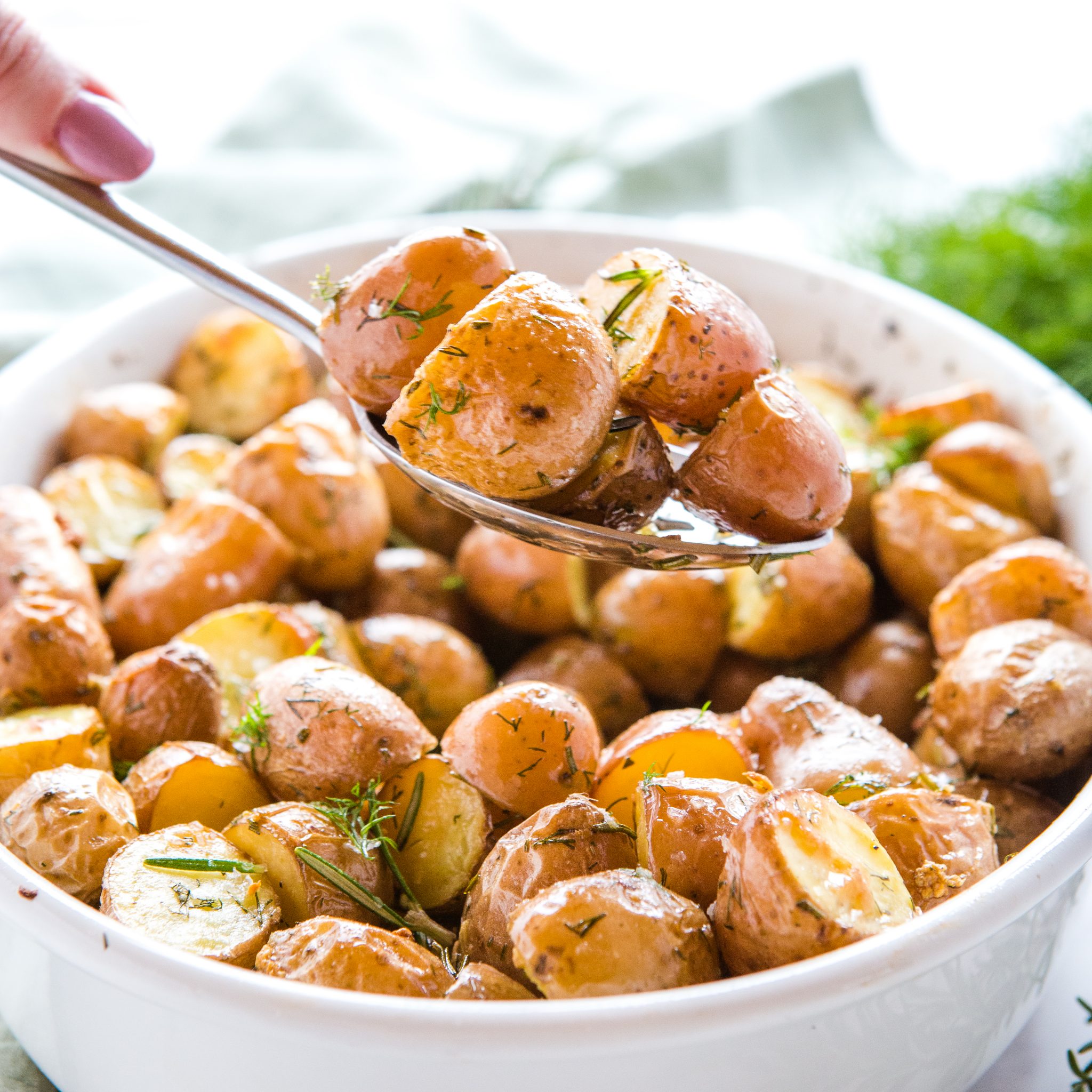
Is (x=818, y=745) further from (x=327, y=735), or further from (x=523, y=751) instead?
(x=327, y=735)

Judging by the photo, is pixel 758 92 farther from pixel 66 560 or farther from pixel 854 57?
pixel 66 560

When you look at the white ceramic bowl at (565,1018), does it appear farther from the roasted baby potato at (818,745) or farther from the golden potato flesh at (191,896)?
the roasted baby potato at (818,745)

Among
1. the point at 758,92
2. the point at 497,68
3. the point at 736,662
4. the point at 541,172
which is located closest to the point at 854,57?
the point at 758,92

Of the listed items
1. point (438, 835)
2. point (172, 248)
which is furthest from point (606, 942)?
point (172, 248)

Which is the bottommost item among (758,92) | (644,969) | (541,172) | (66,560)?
(66,560)

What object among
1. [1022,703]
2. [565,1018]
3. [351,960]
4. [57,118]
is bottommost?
[351,960]

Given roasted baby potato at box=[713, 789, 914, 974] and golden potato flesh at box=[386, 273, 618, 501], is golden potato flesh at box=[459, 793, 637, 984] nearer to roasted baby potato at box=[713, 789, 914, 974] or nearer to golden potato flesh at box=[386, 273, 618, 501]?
roasted baby potato at box=[713, 789, 914, 974]

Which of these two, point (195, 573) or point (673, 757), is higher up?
point (673, 757)
